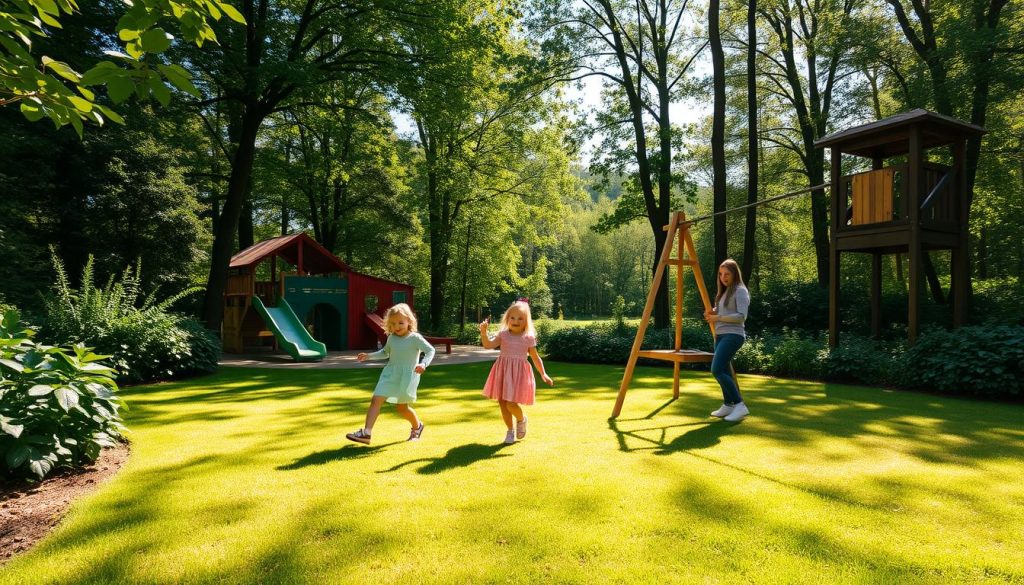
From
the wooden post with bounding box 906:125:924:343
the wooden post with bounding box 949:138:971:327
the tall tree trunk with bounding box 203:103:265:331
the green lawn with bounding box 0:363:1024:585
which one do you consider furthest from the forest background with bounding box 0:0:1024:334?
the green lawn with bounding box 0:363:1024:585

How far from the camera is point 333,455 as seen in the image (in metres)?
5.16

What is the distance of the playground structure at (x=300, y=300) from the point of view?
695 inches

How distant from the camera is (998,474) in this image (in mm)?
4484

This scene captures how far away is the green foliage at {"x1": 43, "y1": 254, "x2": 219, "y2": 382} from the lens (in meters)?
10.4

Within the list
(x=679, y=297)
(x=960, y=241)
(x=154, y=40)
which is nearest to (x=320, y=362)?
(x=679, y=297)

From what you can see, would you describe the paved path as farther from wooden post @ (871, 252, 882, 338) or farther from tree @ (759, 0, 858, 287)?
tree @ (759, 0, 858, 287)

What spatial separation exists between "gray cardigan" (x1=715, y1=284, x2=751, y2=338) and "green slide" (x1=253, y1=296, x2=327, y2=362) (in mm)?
12651

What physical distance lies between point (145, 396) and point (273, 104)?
979 cm

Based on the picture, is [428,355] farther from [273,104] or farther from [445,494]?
[273,104]

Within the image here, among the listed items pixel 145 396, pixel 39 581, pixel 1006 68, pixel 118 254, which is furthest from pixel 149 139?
pixel 1006 68

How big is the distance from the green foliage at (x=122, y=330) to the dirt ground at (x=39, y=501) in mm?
6267

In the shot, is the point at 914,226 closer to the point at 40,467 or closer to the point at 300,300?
the point at 40,467

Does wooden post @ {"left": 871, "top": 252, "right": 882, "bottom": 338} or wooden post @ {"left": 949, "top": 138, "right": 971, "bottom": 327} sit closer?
wooden post @ {"left": 949, "top": 138, "right": 971, "bottom": 327}

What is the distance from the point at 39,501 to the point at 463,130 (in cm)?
2686
